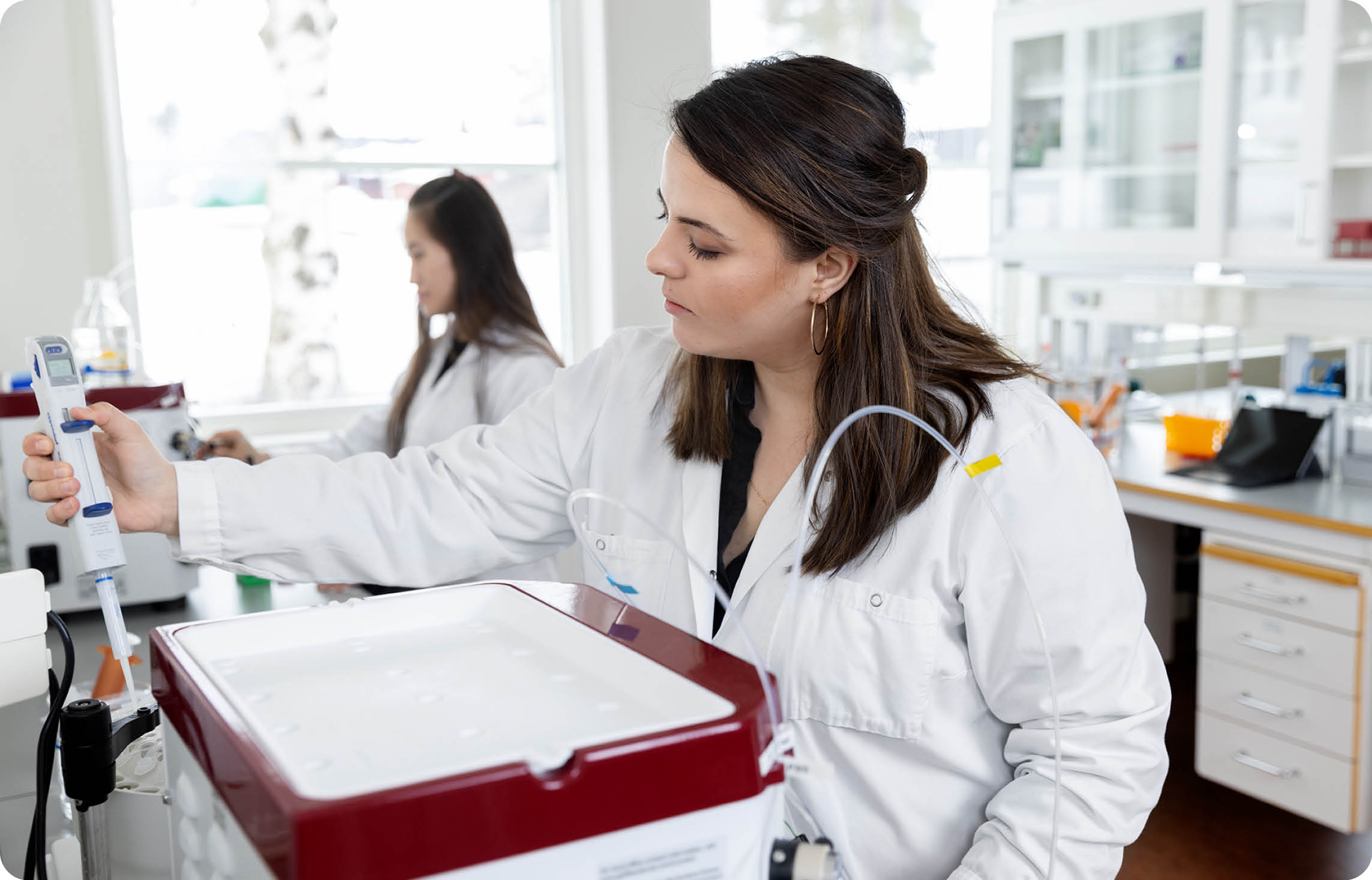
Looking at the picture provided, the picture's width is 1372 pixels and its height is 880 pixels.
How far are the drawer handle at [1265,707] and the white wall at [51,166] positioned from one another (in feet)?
9.04

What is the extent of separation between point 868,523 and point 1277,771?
1.90 meters

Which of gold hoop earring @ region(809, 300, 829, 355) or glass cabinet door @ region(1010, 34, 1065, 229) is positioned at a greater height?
glass cabinet door @ region(1010, 34, 1065, 229)

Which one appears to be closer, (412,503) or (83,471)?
(83,471)

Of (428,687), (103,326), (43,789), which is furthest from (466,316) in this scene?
(428,687)

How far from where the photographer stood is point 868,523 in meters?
1.04

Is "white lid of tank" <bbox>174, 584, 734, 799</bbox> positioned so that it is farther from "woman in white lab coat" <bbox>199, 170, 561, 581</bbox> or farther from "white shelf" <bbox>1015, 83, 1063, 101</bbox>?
"white shelf" <bbox>1015, 83, 1063, 101</bbox>

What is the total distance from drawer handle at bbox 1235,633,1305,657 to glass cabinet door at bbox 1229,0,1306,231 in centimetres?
105

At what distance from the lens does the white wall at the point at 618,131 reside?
329cm

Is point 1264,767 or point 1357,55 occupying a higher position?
point 1357,55

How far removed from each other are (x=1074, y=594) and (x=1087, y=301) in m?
2.72

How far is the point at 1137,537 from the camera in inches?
123

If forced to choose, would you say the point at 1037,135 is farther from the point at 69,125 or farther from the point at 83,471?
the point at 83,471

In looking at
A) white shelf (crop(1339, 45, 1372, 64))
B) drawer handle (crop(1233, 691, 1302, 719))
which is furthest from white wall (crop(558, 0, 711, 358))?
drawer handle (crop(1233, 691, 1302, 719))

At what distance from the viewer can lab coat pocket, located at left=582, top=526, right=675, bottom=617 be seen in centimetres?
116
